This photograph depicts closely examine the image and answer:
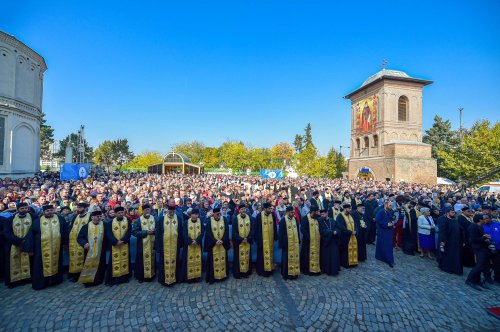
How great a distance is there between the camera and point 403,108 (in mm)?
39562

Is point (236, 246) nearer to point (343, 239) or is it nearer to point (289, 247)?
point (289, 247)

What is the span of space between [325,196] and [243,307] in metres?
11.6

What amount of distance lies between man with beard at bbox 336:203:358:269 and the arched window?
39.7m

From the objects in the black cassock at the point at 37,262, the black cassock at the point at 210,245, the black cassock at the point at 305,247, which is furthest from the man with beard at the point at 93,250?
the black cassock at the point at 305,247

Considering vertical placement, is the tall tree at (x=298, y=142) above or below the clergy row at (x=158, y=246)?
above

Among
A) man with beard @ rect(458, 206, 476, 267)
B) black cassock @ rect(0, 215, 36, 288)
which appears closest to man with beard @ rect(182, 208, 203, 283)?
black cassock @ rect(0, 215, 36, 288)

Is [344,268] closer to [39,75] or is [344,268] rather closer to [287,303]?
[287,303]

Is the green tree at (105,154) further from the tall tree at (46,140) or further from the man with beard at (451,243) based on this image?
the man with beard at (451,243)

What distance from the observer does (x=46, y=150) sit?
7000cm

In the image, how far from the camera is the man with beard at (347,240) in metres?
6.90

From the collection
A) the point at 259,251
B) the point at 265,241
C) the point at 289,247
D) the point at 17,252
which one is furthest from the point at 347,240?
the point at 17,252

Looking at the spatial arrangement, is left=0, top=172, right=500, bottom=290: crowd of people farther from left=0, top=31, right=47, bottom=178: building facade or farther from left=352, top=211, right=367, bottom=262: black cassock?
left=0, top=31, right=47, bottom=178: building facade

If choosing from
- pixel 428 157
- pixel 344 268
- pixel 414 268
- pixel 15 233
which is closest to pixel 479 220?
pixel 414 268

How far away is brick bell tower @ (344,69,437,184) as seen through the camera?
34.3m
